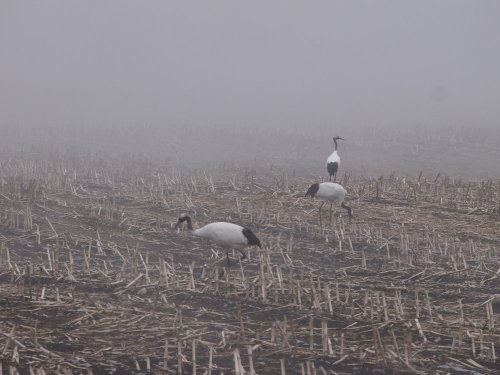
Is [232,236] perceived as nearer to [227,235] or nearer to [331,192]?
[227,235]

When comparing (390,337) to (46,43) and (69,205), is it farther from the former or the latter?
(46,43)

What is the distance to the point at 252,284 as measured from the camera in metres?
8.66

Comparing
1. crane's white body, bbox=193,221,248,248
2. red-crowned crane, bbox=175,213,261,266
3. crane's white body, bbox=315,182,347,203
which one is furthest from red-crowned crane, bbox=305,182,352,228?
crane's white body, bbox=193,221,248,248

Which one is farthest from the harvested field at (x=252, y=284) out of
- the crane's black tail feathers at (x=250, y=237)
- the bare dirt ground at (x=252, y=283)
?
the crane's black tail feathers at (x=250, y=237)

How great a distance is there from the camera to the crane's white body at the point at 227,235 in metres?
9.63

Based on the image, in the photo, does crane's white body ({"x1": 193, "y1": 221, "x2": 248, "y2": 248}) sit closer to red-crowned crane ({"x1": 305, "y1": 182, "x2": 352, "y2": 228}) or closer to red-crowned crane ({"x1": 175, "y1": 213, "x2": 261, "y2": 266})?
red-crowned crane ({"x1": 175, "y1": 213, "x2": 261, "y2": 266})

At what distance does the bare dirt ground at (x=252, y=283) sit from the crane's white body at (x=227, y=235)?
0.40 metres

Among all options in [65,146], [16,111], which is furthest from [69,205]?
[16,111]

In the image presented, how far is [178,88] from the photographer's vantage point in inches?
2825

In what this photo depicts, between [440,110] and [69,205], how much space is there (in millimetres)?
49170

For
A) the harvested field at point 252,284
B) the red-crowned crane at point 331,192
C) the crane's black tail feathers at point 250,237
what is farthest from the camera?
the red-crowned crane at point 331,192

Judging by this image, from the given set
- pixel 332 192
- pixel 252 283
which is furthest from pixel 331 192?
pixel 252 283

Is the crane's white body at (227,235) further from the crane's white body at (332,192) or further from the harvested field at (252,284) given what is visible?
the crane's white body at (332,192)

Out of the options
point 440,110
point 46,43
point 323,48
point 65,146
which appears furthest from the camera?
point 323,48
